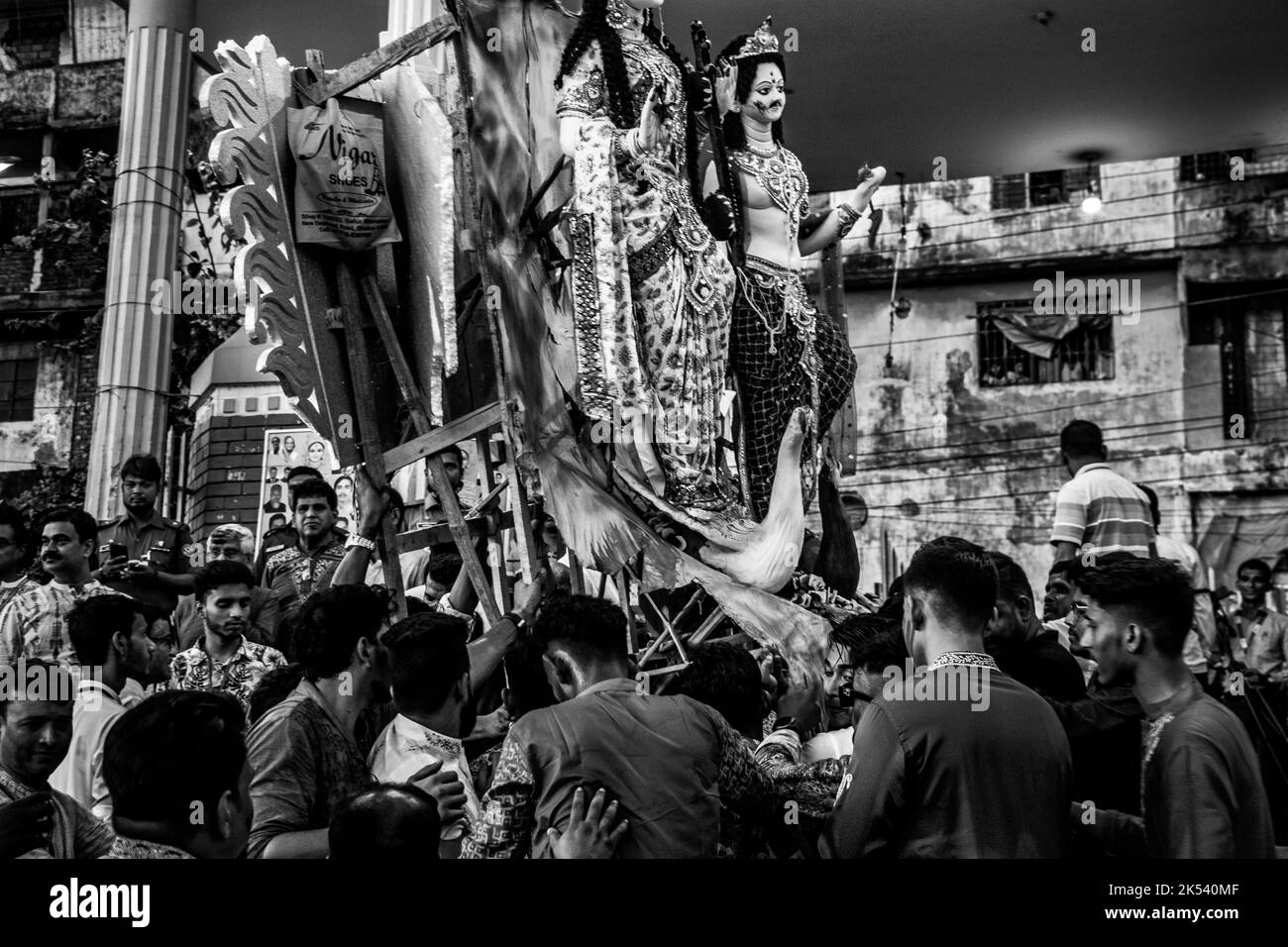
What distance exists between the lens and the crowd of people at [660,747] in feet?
9.75

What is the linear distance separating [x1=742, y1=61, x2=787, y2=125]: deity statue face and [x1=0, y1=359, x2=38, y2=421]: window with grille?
1430 centimetres

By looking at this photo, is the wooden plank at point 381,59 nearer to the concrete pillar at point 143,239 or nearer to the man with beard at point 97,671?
the concrete pillar at point 143,239

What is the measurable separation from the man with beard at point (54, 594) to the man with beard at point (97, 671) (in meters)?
0.55

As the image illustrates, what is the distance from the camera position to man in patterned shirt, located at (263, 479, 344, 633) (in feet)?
21.9

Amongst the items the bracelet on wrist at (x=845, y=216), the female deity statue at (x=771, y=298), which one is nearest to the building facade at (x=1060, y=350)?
the bracelet on wrist at (x=845, y=216)

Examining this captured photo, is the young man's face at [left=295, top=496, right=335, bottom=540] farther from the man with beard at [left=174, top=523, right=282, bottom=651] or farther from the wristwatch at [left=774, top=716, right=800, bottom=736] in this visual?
the wristwatch at [left=774, top=716, right=800, bottom=736]

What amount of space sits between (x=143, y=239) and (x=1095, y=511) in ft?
19.1

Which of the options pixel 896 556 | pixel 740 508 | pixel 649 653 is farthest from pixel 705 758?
pixel 896 556

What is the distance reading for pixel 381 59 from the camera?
6.89m

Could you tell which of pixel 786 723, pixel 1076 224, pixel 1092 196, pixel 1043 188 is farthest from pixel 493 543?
pixel 1043 188

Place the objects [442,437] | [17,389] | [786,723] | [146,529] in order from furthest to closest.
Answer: [17,389], [146,529], [442,437], [786,723]

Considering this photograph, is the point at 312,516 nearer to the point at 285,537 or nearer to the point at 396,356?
the point at 396,356

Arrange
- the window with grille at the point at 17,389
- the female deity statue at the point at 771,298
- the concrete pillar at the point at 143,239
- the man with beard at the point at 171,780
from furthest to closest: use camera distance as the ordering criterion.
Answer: the window with grille at the point at 17,389
the concrete pillar at the point at 143,239
the female deity statue at the point at 771,298
the man with beard at the point at 171,780
